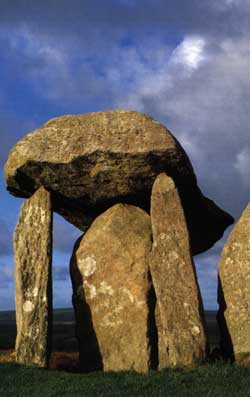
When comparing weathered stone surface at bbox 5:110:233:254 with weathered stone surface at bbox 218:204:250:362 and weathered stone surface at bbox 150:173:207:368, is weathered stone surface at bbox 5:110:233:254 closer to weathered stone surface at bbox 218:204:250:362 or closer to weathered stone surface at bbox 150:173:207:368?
weathered stone surface at bbox 150:173:207:368

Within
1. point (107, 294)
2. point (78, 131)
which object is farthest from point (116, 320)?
point (78, 131)

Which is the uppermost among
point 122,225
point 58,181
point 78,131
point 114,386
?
point 78,131

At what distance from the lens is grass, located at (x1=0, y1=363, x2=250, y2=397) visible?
41.2ft

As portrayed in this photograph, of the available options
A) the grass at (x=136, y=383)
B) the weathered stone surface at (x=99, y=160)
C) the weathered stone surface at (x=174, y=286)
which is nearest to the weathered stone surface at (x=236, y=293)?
the weathered stone surface at (x=99, y=160)

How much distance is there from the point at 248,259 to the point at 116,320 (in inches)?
162

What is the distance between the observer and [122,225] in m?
17.5

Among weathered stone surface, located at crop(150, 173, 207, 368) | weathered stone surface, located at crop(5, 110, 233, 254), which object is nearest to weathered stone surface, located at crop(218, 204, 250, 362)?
weathered stone surface, located at crop(5, 110, 233, 254)

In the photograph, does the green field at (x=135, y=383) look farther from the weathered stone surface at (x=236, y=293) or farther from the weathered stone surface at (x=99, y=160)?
the weathered stone surface at (x=99, y=160)

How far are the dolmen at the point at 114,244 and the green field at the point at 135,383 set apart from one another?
3.79 ft

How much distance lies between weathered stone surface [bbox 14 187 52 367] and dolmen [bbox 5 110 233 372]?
3 cm

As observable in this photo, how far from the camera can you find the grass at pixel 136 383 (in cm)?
1255

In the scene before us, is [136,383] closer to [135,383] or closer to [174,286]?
[135,383]

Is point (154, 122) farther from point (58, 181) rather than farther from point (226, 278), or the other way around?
point (226, 278)

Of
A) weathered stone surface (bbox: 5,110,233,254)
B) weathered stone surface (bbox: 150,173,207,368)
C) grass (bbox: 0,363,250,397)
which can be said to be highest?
weathered stone surface (bbox: 5,110,233,254)
